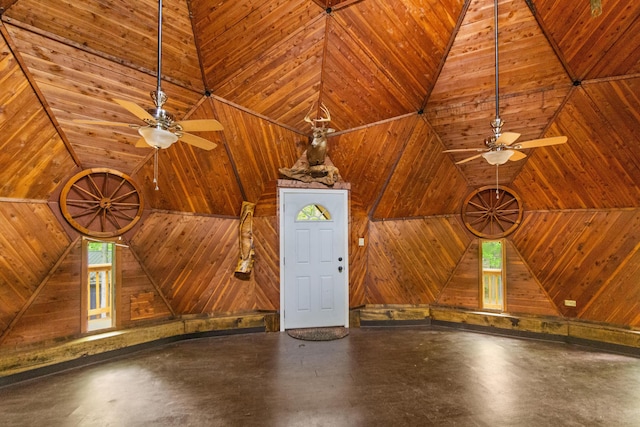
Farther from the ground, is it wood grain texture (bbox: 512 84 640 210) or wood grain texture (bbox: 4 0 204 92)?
wood grain texture (bbox: 4 0 204 92)

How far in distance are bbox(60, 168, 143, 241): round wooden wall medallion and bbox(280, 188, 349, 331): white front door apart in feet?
7.32

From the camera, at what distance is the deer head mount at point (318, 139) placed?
488 centimetres

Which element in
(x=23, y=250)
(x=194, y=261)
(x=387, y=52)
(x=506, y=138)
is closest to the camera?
(x=506, y=138)

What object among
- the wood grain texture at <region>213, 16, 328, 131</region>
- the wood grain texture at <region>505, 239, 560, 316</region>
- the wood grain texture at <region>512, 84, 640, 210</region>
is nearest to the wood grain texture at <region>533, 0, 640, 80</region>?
the wood grain texture at <region>512, 84, 640, 210</region>

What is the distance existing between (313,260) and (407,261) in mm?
1797

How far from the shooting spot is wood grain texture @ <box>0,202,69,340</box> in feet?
11.3

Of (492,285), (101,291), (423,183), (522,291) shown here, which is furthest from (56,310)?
(492,285)

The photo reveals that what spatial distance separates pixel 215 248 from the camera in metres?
5.15

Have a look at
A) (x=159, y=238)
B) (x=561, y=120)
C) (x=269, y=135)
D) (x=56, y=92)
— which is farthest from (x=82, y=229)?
(x=561, y=120)

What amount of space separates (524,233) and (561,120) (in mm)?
1827

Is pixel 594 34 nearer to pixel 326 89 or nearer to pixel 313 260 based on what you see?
pixel 326 89

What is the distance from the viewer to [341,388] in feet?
10.9

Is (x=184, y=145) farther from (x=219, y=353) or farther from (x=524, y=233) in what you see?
(x=524, y=233)

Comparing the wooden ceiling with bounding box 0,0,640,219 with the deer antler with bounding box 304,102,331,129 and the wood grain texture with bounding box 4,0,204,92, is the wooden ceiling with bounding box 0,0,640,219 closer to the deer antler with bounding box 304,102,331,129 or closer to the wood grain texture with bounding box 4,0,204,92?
the wood grain texture with bounding box 4,0,204,92
